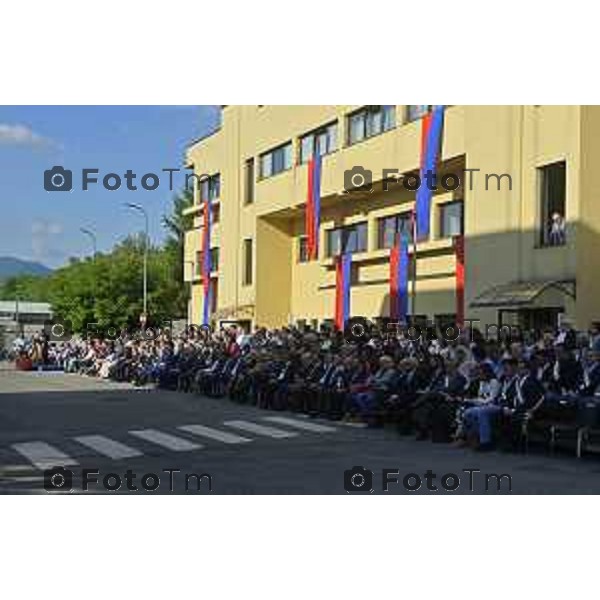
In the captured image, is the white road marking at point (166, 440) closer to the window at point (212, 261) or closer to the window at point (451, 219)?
the window at point (451, 219)

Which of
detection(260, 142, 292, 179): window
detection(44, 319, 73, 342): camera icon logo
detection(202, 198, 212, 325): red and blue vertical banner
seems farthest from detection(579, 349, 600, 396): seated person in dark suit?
detection(44, 319, 73, 342): camera icon logo

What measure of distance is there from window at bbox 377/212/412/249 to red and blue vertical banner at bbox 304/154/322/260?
2.91m

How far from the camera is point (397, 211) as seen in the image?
→ 34.3 m

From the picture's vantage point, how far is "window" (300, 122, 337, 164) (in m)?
38.1

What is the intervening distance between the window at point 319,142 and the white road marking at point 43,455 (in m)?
22.3

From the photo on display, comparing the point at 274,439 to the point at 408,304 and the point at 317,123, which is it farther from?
the point at 317,123

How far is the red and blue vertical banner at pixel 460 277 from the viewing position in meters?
29.1

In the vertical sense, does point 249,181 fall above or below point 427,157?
above

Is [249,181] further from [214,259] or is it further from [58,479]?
[58,479]

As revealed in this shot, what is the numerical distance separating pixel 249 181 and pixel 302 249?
13.2ft

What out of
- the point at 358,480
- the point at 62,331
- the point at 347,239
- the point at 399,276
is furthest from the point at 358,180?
the point at 62,331

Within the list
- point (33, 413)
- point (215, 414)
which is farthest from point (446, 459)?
point (33, 413)

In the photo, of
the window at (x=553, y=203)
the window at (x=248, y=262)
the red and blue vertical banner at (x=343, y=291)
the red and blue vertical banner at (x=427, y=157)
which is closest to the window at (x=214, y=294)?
the window at (x=248, y=262)

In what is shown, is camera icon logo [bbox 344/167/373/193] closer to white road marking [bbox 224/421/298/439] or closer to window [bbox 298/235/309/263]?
window [bbox 298/235/309/263]
